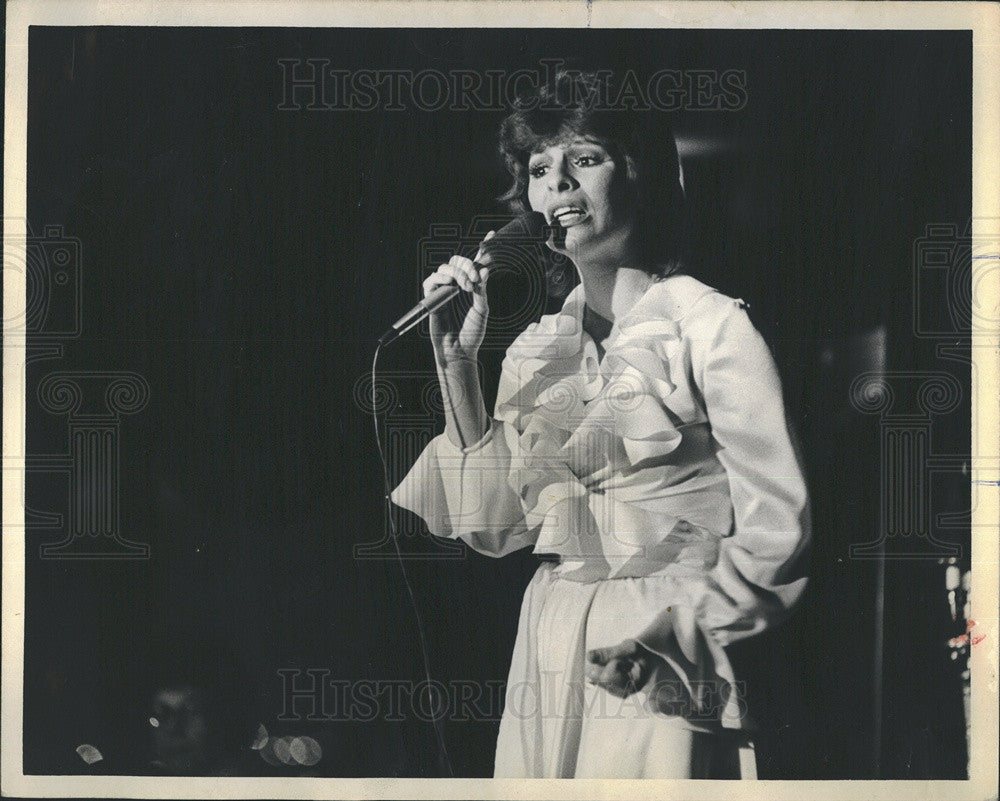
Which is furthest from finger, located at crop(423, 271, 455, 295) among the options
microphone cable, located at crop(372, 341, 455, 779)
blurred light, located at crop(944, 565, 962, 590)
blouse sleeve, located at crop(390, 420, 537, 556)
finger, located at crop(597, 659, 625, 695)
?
blurred light, located at crop(944, 565, 962, 590)

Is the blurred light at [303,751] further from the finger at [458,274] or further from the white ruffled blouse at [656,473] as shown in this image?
the finger at [458,274]

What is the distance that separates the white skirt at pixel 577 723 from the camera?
123cm

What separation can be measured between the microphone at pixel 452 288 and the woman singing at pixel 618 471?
0.02m

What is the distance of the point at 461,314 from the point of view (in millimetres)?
1251

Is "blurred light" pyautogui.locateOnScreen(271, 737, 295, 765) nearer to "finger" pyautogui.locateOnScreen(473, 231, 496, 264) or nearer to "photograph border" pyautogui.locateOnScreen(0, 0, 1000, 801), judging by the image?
"photograph border" pyautogui.locateOnScreen(0, 0, 1000, 801)

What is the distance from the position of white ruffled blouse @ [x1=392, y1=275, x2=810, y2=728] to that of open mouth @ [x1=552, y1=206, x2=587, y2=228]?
0.36ft

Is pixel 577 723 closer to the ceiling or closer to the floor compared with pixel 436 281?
closer to the floor

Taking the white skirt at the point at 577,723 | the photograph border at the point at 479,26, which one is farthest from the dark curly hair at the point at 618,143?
the white skirt at the point at 577,723

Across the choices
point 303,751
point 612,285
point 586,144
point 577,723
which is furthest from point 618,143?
point 303,751

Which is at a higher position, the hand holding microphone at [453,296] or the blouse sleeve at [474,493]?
the hand holding microphone at [453,296]

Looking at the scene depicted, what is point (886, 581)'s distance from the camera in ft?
4.08

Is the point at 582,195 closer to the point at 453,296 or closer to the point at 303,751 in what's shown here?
the point at 453,296

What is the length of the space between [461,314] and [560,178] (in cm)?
26

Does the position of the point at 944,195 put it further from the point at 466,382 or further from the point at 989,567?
the point at 466,382
